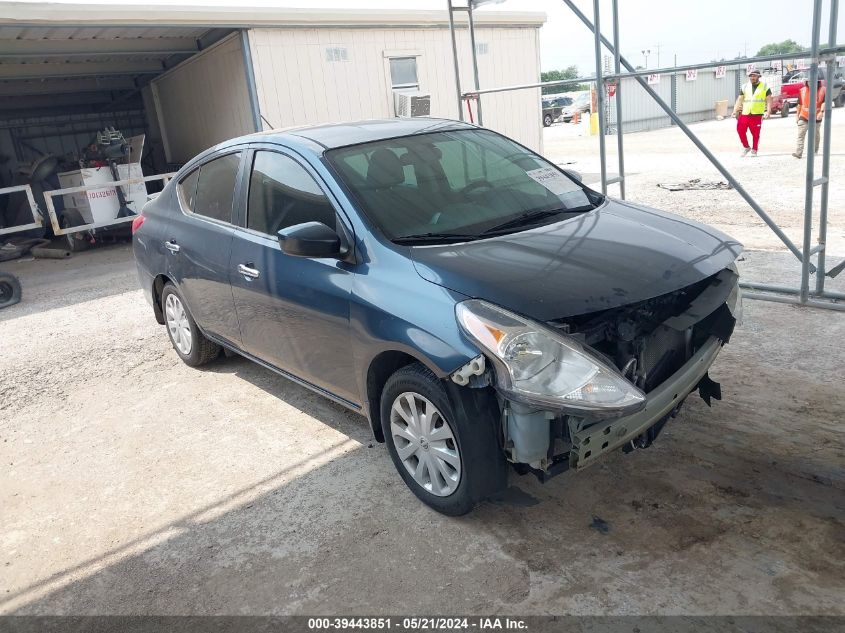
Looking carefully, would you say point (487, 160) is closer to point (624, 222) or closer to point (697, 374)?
point (624, 222)

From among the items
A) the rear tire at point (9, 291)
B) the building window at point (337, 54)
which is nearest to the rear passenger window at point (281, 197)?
the rear tire at point (9, 291)

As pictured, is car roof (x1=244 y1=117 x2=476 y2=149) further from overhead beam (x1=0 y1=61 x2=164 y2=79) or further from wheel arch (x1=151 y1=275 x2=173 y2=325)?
overhead beam (x1=0 y1=61 x2=164 y2=79)

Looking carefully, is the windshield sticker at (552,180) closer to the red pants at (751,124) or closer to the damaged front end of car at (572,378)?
the damaged front end of car at (572,378)

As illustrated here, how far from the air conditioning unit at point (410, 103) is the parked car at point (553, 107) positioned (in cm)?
2780

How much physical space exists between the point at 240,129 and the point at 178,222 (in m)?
7.96

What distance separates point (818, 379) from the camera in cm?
426

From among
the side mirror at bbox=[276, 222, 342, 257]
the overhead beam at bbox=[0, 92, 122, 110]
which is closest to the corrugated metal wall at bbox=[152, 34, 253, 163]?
the overhead beam at bbox=[0, 92, 122, 110]

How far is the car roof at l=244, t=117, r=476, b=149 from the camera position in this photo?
4008mm

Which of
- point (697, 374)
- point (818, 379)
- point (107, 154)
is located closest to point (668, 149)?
point (107, 154)

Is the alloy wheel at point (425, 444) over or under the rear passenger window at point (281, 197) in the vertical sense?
under

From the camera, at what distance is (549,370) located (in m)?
2.73

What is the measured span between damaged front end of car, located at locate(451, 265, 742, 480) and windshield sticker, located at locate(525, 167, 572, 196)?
120 centimetres

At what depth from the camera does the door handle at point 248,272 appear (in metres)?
4.07

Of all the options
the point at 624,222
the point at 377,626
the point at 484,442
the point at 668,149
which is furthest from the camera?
the point at 668,149
